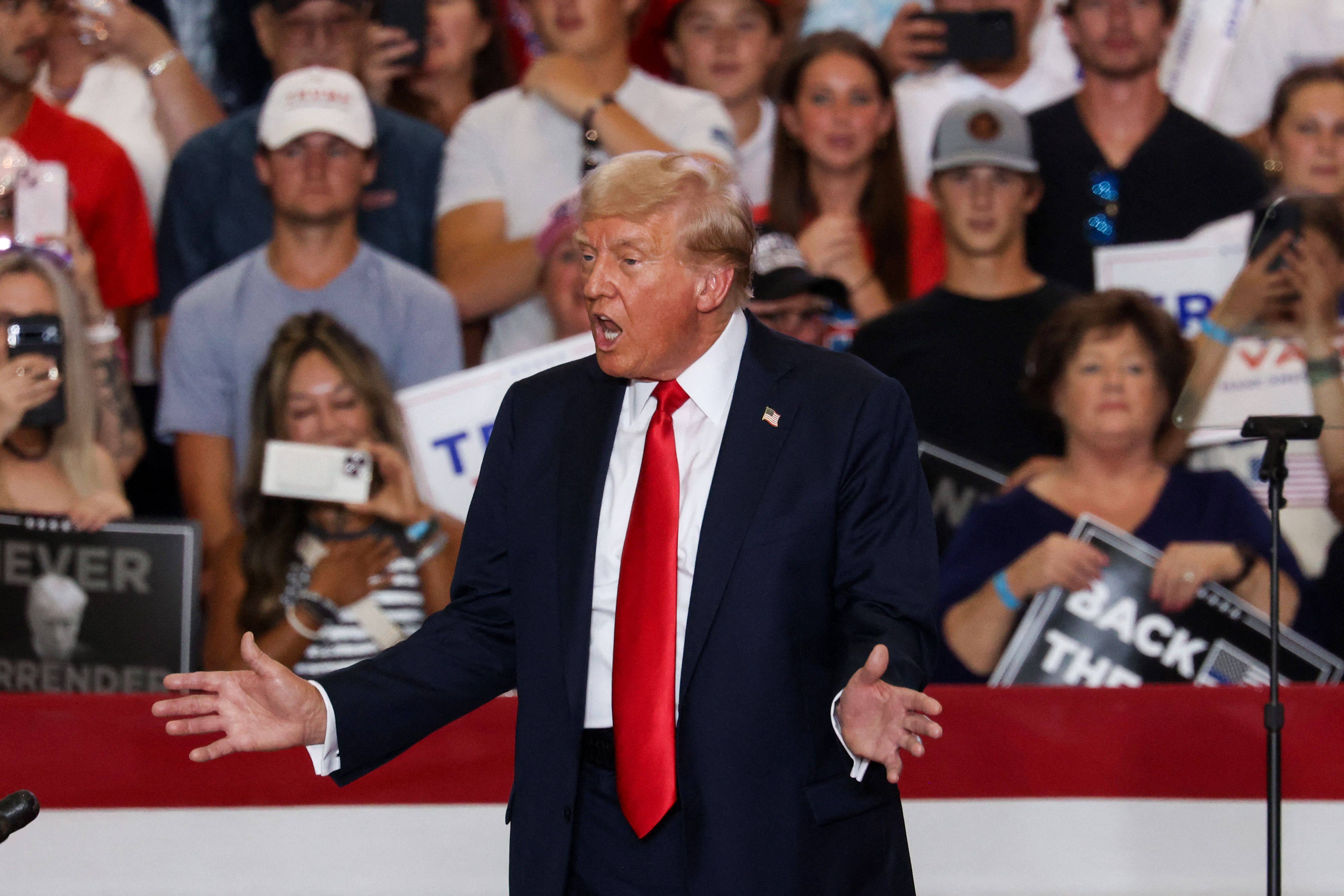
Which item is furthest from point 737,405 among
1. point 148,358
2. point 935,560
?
point 148,358

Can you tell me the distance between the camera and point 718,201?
1.60 metres

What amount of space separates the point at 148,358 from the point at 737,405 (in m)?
2.79

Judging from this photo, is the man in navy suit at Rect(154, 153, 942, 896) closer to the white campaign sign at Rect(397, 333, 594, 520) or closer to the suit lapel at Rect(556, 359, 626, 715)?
the suit lapel at Rect(556, 359, 626, 715)

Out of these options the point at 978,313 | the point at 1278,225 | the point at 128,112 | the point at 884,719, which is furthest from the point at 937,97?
the point at 884,719

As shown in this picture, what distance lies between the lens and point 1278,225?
11.2 feet

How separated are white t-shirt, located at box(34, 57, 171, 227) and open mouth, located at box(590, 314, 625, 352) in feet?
9.09

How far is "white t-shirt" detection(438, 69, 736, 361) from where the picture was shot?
3998 mm

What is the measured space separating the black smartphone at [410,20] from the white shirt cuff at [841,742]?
114 inches

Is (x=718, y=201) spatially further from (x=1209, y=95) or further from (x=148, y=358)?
(x=1209, y=95)

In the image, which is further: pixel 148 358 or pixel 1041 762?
pixel 148 358

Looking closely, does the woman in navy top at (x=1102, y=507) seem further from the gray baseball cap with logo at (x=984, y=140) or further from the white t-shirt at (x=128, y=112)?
Result: the white t-shirt at (x=128, y=112)

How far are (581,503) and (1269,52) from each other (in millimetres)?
3273

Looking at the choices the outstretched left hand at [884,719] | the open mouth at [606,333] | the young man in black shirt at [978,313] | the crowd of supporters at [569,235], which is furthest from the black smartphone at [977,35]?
the outstretched left hand at [884,719]

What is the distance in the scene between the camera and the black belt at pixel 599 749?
62.4 inches
